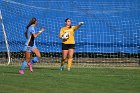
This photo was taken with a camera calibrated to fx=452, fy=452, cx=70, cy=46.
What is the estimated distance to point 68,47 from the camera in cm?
1709

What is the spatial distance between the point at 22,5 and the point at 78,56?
3.94m

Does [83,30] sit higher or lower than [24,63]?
higher

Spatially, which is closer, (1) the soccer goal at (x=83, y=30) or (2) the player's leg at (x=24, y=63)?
(2) the player's leg at (x=24, y=63)

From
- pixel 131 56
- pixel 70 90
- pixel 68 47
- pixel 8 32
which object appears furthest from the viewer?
pixel 8 32

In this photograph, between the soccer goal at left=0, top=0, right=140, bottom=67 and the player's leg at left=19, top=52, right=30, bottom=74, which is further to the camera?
the soccer goal at left=0, top=0, right=140, bottom=67

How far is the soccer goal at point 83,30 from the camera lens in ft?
71.1

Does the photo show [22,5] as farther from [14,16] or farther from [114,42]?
[114,42]

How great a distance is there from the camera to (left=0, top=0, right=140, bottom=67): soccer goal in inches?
853

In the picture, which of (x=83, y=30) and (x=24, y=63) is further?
(x=83, y=30)

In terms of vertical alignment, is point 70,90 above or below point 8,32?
below

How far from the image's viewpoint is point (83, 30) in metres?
22.5

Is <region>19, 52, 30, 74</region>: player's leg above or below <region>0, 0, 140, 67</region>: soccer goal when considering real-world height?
below

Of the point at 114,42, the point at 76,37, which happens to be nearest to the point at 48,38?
the point at 76,37

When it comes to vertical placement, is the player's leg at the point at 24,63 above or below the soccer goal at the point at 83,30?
below
